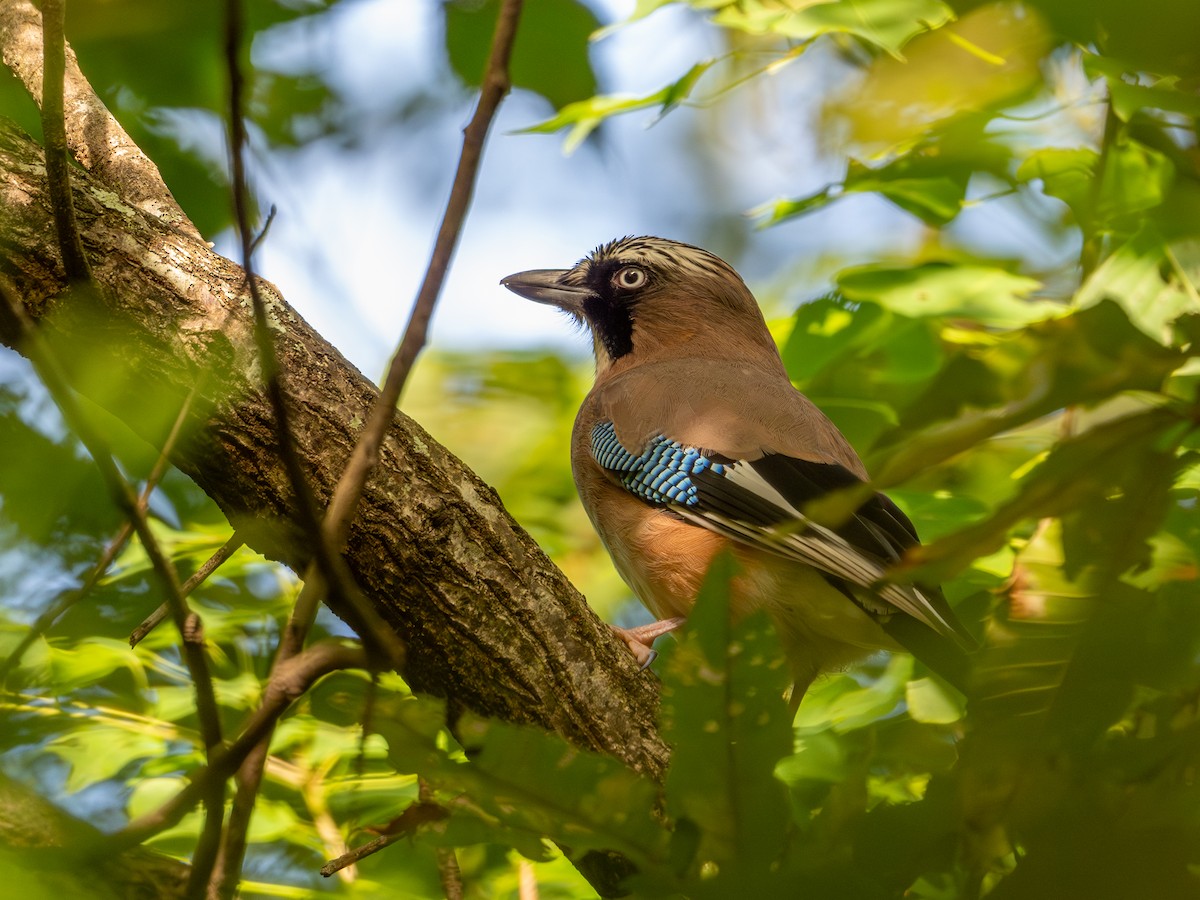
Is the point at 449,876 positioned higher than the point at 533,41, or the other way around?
the point at 533,41

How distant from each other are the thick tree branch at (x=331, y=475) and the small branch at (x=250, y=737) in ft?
2.67

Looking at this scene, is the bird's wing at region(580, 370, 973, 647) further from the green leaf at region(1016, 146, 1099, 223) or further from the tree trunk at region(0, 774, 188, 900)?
the tree trunk at region(0, 774, 188, 900)

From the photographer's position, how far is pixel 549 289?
15.4 ft

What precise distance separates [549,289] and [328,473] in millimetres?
2627

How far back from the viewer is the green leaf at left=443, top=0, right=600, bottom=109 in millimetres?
2914

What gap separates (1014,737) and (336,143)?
3113mm

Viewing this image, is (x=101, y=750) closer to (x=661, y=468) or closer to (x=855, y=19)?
(x=661, y=468)

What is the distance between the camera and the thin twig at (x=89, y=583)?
3.96ft

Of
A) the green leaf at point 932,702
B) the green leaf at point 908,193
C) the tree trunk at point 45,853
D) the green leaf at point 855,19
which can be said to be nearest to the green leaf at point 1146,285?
the green leaf at point 908,193

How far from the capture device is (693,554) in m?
3.20

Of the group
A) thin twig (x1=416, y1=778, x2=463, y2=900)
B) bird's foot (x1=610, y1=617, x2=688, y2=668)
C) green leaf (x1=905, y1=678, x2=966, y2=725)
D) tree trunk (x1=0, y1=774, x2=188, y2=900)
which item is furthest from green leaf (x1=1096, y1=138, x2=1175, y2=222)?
tree trunk (x1=0, y1=774, x2=188, y2=900)

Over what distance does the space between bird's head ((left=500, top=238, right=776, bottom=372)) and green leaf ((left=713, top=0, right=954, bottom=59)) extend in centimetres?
157

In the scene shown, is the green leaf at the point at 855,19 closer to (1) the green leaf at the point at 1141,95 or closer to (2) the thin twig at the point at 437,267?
(1) the green leaf at the point at 1141,95

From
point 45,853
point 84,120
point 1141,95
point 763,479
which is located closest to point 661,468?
point 763,479
